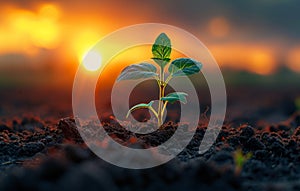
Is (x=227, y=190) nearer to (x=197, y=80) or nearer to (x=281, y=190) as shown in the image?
(x=281, y=190)

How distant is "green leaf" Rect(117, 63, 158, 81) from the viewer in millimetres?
3207

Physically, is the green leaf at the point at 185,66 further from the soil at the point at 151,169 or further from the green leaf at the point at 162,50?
the soil at the point at 151,169

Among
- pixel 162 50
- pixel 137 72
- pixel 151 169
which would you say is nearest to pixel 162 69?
pixel 162 50

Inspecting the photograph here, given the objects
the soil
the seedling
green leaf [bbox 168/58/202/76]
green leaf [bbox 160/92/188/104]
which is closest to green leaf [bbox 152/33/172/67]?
the seedling

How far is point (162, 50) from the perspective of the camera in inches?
137

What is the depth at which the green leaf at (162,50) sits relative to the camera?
345cm

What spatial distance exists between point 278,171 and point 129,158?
3.39ft

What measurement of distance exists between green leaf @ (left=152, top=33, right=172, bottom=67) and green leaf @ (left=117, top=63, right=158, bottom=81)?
164mm

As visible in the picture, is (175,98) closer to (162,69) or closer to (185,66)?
(185,66)

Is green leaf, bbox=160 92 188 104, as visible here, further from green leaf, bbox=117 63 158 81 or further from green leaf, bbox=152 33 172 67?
green leaf, bbox=152 33 172 67

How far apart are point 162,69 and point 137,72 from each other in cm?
41

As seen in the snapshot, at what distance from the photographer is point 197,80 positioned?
11.1m

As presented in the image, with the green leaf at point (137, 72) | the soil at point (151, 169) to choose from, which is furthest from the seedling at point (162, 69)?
the soil at point (151, 169)

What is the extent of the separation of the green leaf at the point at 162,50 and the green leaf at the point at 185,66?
115 mm
